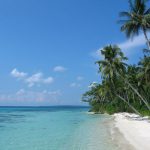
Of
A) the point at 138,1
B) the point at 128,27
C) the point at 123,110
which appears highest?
the point at 138,1

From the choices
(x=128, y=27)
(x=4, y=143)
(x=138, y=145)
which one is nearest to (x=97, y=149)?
(x=138, y=145)

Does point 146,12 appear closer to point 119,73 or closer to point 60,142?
point 119,73

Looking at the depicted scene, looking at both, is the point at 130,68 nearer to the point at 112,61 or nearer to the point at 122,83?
the point at 122,83

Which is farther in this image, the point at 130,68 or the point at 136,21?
the point at 130,68

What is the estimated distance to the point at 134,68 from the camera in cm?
5244

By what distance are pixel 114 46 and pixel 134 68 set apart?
13.7m

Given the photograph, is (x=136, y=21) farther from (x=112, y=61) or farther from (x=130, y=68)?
(x=130, y=68)

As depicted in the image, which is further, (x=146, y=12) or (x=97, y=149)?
(x=146, y=12)

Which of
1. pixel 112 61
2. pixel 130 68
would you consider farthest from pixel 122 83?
pixel 112 61

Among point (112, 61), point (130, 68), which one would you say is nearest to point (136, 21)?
point (112, 61)

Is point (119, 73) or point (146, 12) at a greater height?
point (146, 12)

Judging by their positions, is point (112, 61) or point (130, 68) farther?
point (130, 68)

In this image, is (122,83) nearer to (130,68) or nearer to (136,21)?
(130,68)

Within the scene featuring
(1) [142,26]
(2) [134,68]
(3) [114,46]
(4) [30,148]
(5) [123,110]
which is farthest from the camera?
(5) [123,110]
